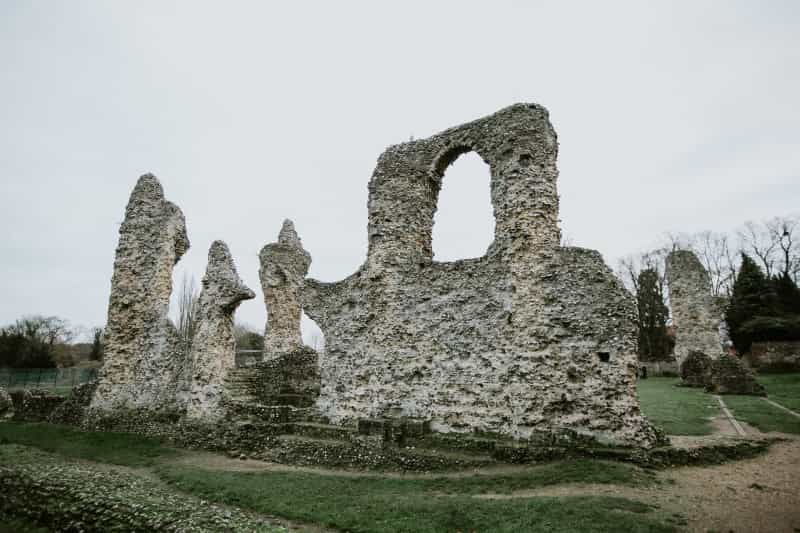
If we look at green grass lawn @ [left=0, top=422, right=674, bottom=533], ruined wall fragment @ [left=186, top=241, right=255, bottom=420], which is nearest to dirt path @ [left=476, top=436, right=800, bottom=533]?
green grass lawn @ [left=0, top=422, right=674, bottom=533]

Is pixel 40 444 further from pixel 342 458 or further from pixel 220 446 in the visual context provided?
pixel 342 458

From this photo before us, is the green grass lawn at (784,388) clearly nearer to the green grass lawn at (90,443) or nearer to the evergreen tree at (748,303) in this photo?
the evergreen tree at (748,303)

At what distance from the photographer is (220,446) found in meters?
11.4

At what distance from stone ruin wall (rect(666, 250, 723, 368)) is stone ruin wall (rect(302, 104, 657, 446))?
55.9 feet

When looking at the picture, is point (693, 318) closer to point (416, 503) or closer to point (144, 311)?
point (416, 503)

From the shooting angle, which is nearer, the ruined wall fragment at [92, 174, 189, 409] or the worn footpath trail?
the worn footpath trail

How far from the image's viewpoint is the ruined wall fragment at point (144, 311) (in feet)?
47.0

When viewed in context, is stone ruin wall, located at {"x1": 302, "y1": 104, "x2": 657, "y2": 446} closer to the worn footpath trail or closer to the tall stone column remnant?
the worn footpath trail

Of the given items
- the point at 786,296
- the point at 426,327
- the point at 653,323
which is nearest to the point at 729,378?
the point at 426,327

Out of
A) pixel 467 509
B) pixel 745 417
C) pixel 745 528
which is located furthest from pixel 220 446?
pixel 745 417

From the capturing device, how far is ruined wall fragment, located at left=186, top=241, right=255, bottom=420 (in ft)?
41.9

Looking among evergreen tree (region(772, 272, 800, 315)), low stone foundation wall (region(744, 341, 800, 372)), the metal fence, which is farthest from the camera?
evergreen tree (region(772, 272, 800, 315))

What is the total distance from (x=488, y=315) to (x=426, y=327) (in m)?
1.61

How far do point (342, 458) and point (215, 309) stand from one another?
6.03 metres
